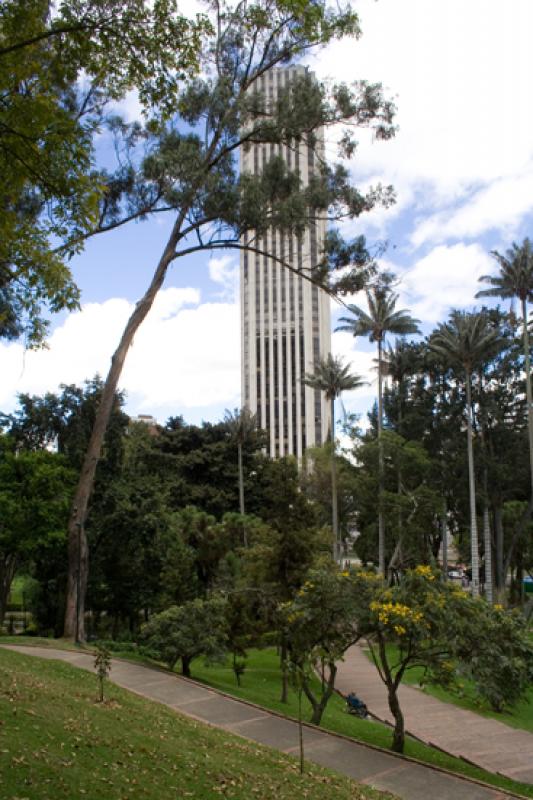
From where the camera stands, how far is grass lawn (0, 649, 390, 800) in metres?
6.04

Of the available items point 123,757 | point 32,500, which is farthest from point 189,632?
point 32,500

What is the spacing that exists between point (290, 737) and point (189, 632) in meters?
5.05

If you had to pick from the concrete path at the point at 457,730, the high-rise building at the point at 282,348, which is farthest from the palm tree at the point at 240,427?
the high-rise building at the point at 282,348

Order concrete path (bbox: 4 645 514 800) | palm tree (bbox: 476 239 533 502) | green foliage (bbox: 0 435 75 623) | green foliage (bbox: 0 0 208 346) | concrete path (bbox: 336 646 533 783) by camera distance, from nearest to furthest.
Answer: green foliage (bbox: 0 0 208 346), concrete path (bbox: 4 645 514 800), concrete path (bbox: 336 646 533 783), green foliage (bbox: 0 435 75 623), palm tree (bbox: 476 239 533 502)

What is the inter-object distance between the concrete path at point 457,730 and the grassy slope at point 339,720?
104 cm

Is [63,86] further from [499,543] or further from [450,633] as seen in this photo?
[499,543]

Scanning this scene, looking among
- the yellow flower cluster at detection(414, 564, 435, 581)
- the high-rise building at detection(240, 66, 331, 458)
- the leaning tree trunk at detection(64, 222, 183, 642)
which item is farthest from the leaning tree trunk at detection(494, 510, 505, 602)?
the high-rise building at detection(240, 66, 331, 458)

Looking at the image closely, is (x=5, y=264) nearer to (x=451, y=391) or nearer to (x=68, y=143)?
(x=68, y=143)

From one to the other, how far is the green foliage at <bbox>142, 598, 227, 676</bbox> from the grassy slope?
0.96 metres

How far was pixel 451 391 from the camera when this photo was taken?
39750 mm

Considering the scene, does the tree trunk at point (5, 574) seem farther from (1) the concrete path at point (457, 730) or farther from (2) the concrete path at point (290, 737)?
(1) the concrete path at point (457, 730)

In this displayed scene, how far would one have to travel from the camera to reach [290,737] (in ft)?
37.3

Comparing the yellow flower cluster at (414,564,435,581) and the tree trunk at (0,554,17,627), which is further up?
the yellow flower cluster at (414,564,435,581)

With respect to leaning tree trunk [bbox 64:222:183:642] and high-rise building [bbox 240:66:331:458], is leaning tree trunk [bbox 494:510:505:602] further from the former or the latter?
high-rise building [bbox 240:66:331:458]
